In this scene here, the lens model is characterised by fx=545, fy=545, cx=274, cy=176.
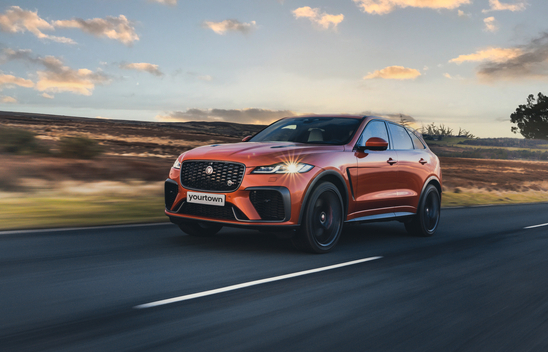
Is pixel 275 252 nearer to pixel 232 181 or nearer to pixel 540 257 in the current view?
pixel 232 181

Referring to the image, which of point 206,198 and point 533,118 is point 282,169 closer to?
point 206,198

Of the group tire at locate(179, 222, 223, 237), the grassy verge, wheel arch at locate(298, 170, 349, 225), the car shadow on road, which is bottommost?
the grassy verge

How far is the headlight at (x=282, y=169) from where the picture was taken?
6.27 meters

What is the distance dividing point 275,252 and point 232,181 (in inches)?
43.5

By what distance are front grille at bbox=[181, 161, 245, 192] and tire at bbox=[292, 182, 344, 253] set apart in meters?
0.91

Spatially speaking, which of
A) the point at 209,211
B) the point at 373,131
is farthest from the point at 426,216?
the point at 209,211

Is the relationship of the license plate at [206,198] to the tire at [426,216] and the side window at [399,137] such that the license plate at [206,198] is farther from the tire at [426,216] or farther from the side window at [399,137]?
the tire at [426,216]

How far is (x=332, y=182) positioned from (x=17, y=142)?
14026mm

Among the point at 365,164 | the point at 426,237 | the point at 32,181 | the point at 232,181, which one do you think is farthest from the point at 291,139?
the point at 32,181

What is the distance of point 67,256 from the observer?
6016 millimetres

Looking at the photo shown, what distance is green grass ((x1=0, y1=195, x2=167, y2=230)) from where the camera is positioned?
8914mm

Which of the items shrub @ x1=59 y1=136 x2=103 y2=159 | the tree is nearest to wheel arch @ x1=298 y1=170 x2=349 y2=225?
shrub @ x1=59 y1=136 x2=103 y2=159

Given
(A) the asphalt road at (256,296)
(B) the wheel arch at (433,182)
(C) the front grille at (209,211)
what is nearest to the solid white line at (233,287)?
(A) the asphalt road at (256,296)

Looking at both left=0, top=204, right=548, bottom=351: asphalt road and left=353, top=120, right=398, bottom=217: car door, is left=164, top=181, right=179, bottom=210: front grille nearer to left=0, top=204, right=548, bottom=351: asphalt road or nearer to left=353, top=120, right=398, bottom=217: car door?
left=0, top=204, right=548, bottom=351: asphalt road
